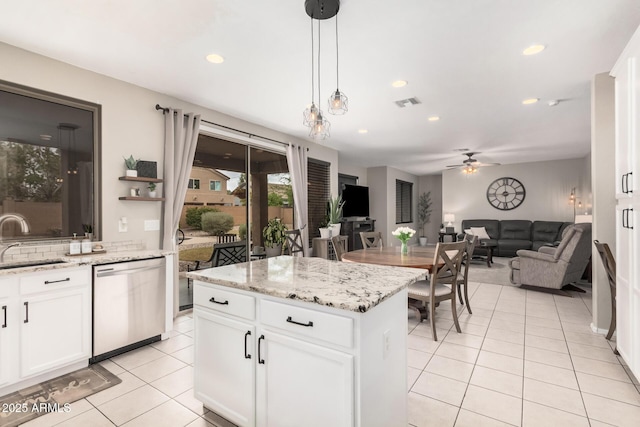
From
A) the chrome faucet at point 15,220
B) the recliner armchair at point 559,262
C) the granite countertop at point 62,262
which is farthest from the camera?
the recliner armchair at point 559,262

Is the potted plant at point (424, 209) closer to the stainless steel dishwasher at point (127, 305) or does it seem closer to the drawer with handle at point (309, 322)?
the stainless steel dishwasher at point (127, 305)

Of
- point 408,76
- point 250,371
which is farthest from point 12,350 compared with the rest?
point 408,76

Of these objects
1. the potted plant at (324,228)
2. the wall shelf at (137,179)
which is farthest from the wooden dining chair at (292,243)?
the wall shelf at (137,179)

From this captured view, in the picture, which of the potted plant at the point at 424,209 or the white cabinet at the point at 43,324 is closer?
the white cabinet at the point at 43,324

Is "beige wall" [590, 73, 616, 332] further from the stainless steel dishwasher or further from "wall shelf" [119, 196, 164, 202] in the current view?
"wall shelf" [119, 196, 164, 202]

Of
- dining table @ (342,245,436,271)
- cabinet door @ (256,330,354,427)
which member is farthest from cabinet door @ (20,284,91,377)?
dining table @ (342,245,436,271)

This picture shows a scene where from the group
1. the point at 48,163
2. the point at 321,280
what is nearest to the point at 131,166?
the point at 48,163

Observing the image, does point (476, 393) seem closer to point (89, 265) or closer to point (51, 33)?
point (89, 265)

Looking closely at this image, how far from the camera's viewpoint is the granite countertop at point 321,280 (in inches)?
52.6

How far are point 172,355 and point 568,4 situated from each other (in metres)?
4.12

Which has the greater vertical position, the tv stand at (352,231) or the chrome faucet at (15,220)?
the chrome faucet at (15,220)

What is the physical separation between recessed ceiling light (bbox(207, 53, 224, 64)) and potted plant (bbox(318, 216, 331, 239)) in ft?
12.7

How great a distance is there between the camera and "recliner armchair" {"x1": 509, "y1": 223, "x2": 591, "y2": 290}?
173 inches

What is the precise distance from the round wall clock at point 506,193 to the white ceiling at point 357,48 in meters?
4.88
